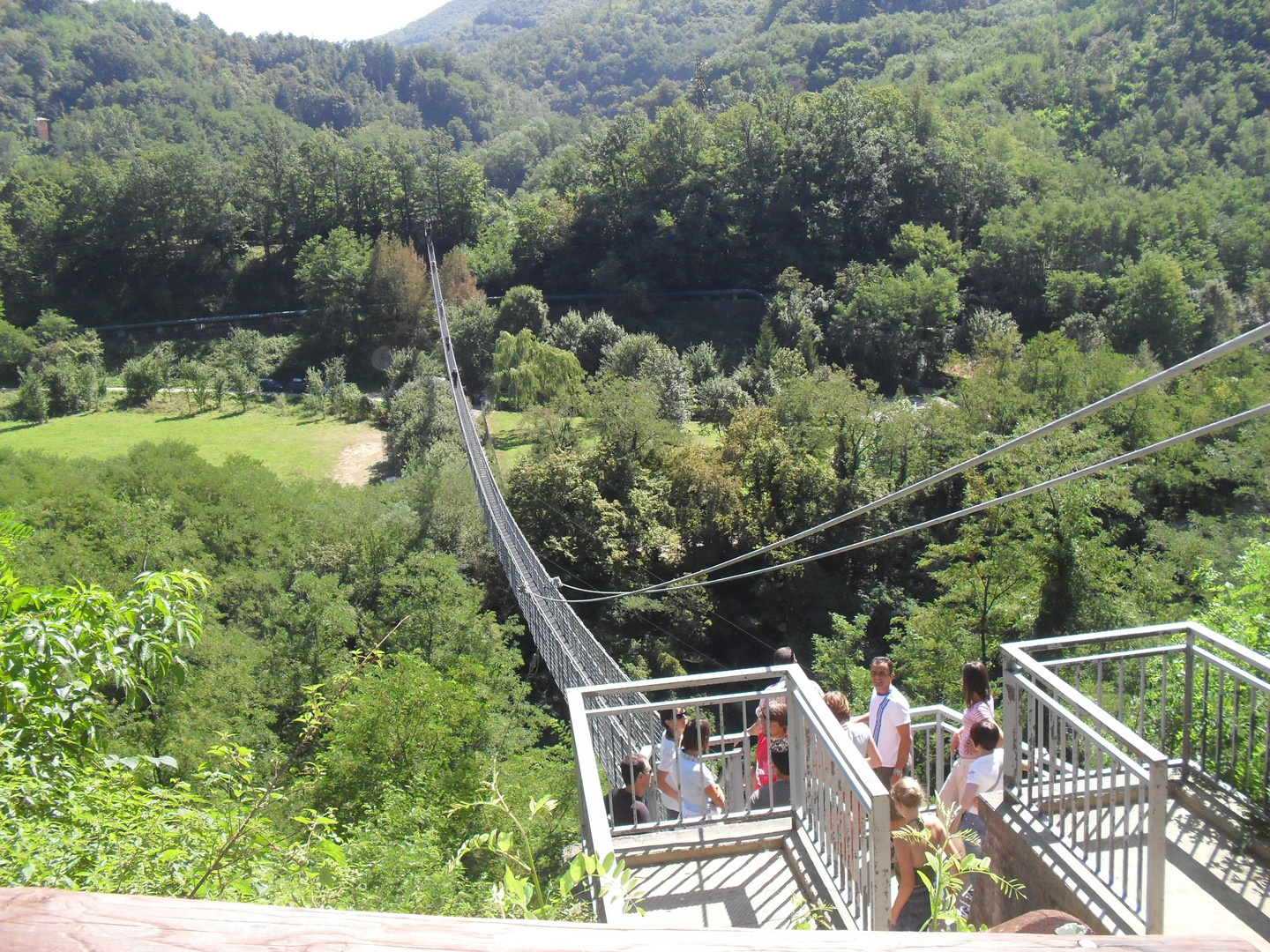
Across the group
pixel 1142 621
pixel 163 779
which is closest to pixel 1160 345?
pixel 1142 621

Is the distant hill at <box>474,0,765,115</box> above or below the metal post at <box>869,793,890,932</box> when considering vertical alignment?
above

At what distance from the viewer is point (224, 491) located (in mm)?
20797

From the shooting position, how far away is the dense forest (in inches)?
175

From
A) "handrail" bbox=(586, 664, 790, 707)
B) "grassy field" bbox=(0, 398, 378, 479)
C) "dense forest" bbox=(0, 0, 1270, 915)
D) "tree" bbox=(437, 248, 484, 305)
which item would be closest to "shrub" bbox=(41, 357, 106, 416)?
"dense forest" bbox=(0, 0, 1270, 915)

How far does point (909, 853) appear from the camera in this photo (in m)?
3.30

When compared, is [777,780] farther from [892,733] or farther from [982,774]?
[982,774]

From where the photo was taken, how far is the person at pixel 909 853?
3.22 m

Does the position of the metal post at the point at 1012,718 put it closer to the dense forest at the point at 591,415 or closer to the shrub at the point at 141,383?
the dense forest at the point at 591,415

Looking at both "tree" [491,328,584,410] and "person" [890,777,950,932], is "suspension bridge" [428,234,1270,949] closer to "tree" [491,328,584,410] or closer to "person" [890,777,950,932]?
"person" [890,777,950,932]

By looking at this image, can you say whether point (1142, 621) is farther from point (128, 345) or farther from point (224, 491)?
point (128, 345)

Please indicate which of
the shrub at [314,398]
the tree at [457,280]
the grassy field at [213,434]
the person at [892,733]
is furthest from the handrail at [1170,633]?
the tree at [457,280]

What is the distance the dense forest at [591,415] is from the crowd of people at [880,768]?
31.0 inches

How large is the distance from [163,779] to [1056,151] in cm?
5903

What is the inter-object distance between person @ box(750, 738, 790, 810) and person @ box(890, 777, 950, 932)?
0.54m
